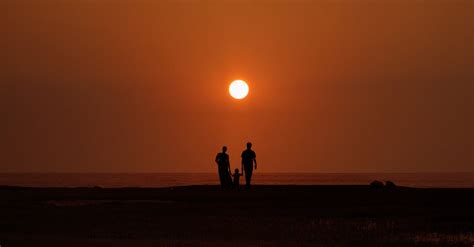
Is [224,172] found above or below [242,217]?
above

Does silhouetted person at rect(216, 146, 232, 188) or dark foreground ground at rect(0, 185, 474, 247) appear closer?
dark foreground ground at rect(0, 185, 474, 247)

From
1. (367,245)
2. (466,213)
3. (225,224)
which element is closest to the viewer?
(367,245)

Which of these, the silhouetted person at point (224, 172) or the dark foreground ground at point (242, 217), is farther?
the silhouetted person at point (224, 172)

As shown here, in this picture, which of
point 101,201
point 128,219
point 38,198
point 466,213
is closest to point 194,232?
point 128,219

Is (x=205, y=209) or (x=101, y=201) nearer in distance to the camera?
(x=205, y=209)

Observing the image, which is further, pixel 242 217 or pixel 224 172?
pixel 224 172

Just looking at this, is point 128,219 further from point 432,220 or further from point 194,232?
point 432,220

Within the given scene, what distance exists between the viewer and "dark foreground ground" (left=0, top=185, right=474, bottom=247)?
1927cm

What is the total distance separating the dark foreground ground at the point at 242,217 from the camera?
19266 millimetres

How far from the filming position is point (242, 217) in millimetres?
24219

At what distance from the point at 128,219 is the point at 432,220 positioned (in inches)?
294

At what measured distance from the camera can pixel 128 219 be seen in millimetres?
23844

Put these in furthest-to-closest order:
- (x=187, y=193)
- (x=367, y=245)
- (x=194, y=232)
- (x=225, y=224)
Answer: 1. (x=187, y=193)
2. (x=225, y=224)
3. (x=194, y=232)
4. (x=367, y=245)

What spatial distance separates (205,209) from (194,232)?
21.4 feet
